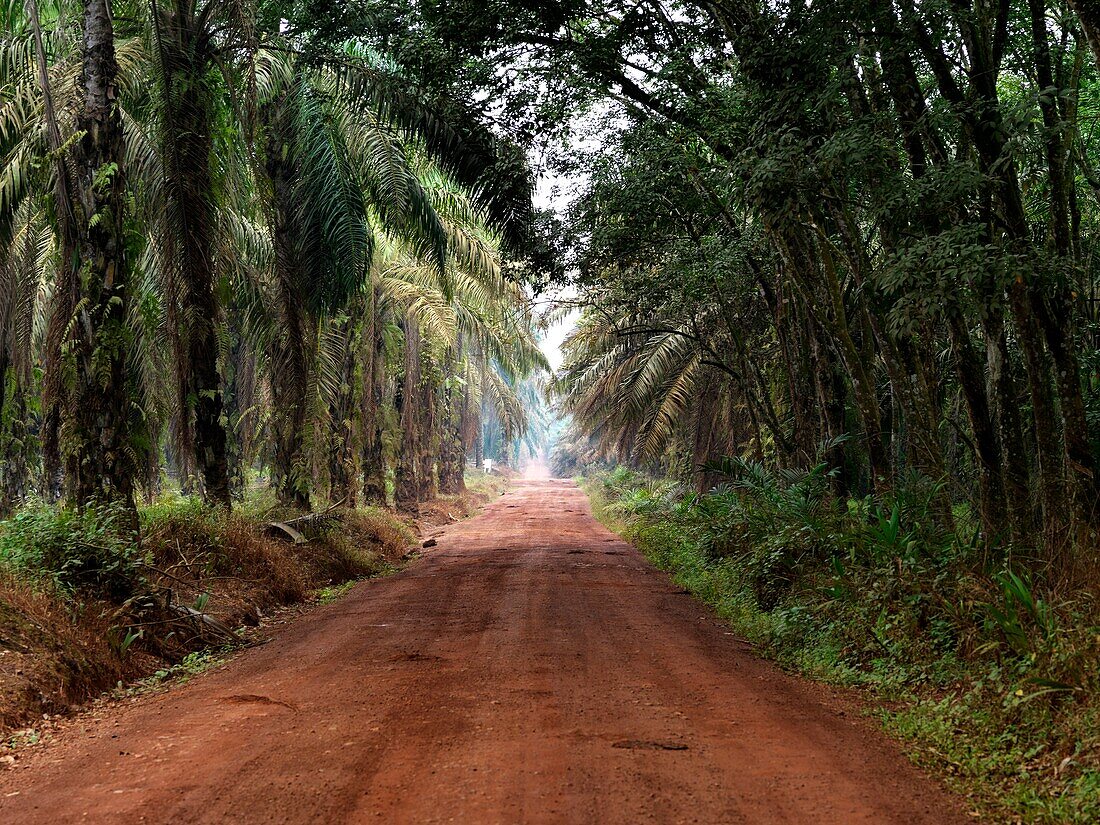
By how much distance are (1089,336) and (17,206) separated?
519 inches

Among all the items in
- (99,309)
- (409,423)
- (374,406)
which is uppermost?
(99,309)

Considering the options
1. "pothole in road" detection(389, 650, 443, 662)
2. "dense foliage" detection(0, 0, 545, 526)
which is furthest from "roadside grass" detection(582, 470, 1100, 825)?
"dense foliage" detection(0, 0, 545, 526)

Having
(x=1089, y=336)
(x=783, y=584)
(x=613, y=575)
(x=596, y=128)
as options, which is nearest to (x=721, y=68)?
(x=596, y=128)

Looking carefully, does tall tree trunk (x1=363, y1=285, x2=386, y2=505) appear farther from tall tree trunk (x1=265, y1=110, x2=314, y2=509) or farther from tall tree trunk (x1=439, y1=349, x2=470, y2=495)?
tall tree trunk (x1=439, y1=349, x2=470, y2=495)

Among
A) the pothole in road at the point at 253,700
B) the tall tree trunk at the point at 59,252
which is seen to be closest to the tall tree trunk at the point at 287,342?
the tall tree trunk at the point at 59,252

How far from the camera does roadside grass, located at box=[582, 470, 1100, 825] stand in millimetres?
4492

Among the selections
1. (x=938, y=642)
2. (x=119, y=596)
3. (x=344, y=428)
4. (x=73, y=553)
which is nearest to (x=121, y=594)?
(x=119, y=596)

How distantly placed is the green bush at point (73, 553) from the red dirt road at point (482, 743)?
121 centimetres

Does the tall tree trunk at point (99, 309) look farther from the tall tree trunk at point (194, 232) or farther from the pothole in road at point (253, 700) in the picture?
the pothole in road at point (253, 700)

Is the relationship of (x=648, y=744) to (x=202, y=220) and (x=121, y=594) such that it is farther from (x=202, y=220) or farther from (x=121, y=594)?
(x=202, y=220)

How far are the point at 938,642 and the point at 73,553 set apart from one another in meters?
6.65

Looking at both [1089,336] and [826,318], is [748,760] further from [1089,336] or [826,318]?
[1089,336]

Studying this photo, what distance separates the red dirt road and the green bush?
3.98 ft

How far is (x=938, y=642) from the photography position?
646cm
